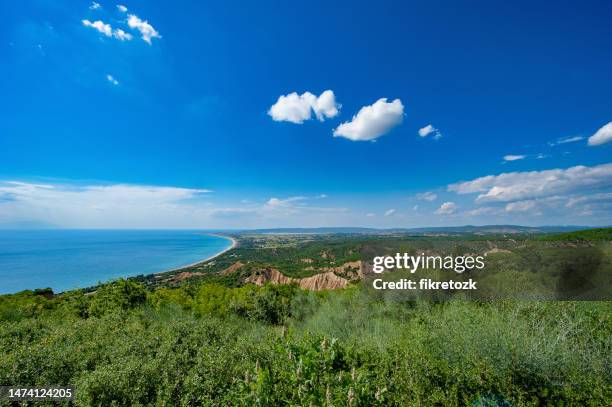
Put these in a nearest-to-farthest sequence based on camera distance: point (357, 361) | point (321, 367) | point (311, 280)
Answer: point (321, 367), point (357, 361), point (311, 280)

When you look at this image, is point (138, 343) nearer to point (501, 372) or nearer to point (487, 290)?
point (501, 372)

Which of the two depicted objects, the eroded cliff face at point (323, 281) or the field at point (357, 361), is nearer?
the field at point (357, 361)

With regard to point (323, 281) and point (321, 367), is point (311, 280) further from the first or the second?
point (321, 367)

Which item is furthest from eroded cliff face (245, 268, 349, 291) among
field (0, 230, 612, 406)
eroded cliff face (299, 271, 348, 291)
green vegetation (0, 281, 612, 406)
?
green vegetation (0, 281, 612, 406)

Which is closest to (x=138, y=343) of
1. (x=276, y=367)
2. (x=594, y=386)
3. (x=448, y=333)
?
(x=276, y=367)

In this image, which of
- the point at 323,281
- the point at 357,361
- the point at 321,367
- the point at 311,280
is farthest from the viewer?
the point at 311,280

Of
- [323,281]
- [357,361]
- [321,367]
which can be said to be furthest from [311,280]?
[321,367]

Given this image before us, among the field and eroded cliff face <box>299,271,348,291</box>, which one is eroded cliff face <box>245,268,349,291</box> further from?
the field

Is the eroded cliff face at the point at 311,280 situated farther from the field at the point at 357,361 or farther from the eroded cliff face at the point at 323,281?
the field at the point at 357,361

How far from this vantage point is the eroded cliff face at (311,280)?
39319 mm

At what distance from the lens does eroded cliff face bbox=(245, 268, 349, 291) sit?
39.3 meters

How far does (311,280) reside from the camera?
4188 cm

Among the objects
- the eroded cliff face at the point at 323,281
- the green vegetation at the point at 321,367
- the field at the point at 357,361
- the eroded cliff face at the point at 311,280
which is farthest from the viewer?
the eroded cliff face at the point at 323,281

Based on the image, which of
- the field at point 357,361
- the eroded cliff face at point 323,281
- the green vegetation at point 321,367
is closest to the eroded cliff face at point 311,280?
the eroded cliff face at point 323,281
